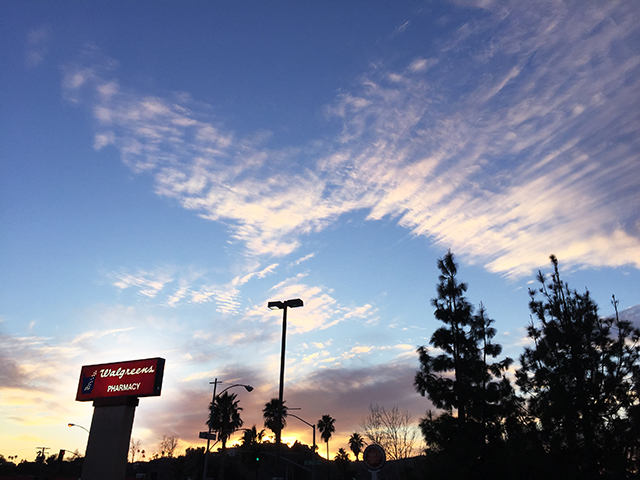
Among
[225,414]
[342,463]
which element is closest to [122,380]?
[225,414]

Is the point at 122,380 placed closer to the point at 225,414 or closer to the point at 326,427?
the point at 225,414

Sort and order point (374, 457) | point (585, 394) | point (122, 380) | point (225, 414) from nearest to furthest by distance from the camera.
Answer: point (374, 457), point (585, 394), point (122, 380), point (225, 414)

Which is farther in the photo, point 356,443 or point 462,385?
point 356,443

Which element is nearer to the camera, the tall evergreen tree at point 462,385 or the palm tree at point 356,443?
the tall evergreen tree at point 462,385

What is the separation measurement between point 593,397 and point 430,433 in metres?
7.79

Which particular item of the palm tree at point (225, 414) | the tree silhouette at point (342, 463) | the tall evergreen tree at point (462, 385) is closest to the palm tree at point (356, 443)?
the tree silhouette at point (342, 463)

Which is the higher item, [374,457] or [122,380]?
A: [122,380]

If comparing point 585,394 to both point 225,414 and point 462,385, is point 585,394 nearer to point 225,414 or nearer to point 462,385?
point 462,385

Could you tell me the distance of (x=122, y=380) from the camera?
1641 inches

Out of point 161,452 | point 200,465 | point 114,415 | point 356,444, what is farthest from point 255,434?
point 161,452

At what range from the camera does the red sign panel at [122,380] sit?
133 ft

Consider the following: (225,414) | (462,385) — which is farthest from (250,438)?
(462,385)

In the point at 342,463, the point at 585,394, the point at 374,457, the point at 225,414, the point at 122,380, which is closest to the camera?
the point at 374,457

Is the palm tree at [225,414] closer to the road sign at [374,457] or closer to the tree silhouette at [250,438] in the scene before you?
the tree silhouette at [250,438]
